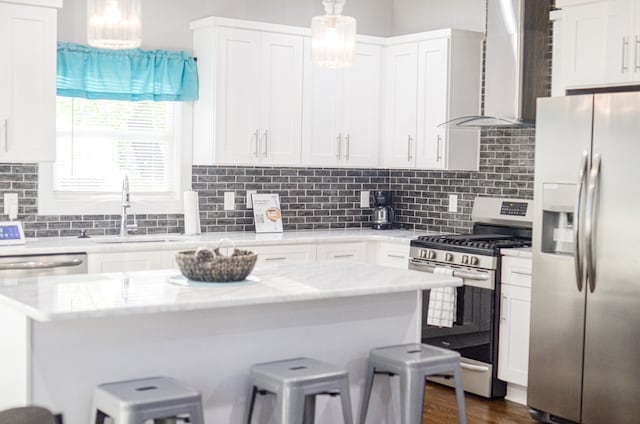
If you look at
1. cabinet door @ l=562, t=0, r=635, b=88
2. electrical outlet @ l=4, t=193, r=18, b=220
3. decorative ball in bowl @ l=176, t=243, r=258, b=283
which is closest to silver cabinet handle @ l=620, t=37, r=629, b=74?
cabinet door @ l=562, t=0, r=635, b=88

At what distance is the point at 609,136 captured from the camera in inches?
183

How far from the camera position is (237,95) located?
19.9 feet

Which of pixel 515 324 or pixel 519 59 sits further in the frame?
pixel 519 59

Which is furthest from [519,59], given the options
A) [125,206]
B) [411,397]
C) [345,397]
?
[345,397]

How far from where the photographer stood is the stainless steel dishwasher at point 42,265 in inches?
192

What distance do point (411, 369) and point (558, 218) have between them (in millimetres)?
1743

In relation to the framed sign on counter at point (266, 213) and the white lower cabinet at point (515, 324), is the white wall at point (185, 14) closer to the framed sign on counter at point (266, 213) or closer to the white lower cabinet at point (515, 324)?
the framed sign on counter at point (266, 213)

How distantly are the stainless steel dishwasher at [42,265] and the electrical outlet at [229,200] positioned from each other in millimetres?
1437

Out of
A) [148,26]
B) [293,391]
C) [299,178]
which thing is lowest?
[293,391]

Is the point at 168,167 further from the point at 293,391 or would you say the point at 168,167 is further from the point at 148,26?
the point at 293,391

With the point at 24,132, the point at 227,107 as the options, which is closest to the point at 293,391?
the point at 24,132

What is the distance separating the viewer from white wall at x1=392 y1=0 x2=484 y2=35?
6480 millimetres

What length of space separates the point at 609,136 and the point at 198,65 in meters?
2.85

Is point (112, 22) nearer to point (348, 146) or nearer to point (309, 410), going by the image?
point (309, 410)
